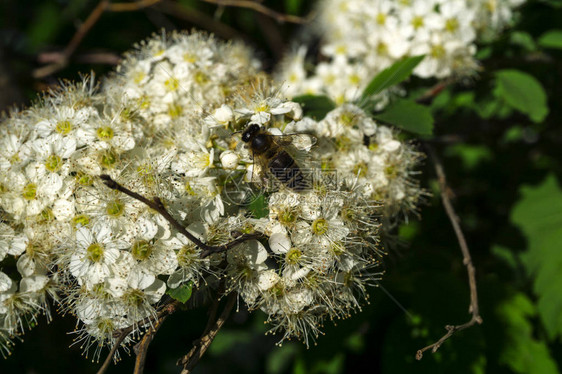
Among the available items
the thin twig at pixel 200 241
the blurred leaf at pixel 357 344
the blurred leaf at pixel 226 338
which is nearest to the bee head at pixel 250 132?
the thin twig at pixel 200 241

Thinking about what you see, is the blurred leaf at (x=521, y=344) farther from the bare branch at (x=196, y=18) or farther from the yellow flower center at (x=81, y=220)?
the bare branch at (x=196, y=18)

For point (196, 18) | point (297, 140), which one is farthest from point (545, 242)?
point (196, 18)

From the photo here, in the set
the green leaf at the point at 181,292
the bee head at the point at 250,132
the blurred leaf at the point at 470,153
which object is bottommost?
the blurred leaf at the point at 470,153

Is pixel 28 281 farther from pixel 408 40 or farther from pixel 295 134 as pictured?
pixel 408 40

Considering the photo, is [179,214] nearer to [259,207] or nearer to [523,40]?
[259,207]

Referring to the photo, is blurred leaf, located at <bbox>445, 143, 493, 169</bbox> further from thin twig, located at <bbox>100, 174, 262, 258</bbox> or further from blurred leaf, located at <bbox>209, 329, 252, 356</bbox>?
thin twig, located at <bbox>100, 174, 262, 258</bbox>

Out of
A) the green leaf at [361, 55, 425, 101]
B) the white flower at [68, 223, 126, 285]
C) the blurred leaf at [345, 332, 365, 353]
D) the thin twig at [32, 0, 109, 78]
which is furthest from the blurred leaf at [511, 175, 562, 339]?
the thin twig at [32, 0, 109, 78]
